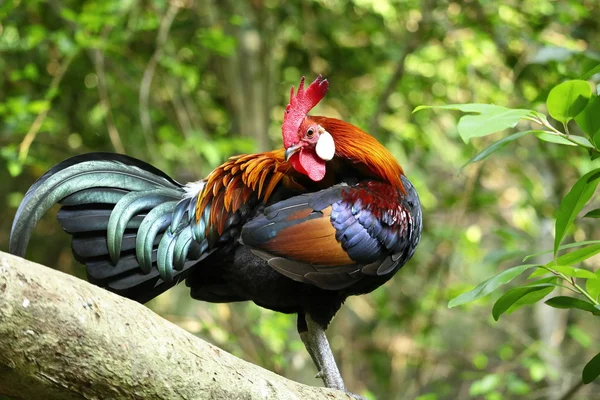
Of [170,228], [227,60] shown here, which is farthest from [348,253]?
[227,60]

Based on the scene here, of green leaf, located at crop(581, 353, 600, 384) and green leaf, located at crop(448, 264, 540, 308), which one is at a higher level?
green leaf, located at crop(448, 264, 540, 308)

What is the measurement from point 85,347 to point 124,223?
3.68 feet

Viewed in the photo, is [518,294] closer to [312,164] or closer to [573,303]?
[573,303]

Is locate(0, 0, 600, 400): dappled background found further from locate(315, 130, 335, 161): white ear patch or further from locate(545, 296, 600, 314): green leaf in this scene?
locate(545, 296, 600, 314): green leaf

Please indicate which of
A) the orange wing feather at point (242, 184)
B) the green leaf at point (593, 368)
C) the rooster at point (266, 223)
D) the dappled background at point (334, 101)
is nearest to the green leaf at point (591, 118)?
the green leaf at point (593, 368)

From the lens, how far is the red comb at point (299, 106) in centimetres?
280

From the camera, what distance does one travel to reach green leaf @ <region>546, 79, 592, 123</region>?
148 centimetres

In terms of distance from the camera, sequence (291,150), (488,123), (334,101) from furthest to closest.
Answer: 1. (334,101)
2. (291,150)
3. (488,123)

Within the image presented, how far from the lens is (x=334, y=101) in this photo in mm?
6027

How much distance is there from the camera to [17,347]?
54.8 inches

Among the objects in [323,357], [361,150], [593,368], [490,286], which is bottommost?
[323,357]

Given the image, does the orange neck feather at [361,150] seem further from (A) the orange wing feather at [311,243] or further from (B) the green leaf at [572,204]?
(B) the green leaf at [572,204]


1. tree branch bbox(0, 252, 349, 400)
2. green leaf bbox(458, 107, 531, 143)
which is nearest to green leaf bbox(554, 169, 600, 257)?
green leaf bbox(458, 107, 531, 143)

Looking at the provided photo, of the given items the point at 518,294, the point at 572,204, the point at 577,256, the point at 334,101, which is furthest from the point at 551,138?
the point at 334,101
